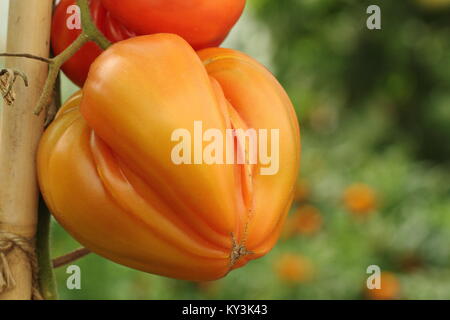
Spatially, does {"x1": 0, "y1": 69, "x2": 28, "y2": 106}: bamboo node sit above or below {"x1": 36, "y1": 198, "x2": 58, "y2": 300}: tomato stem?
above

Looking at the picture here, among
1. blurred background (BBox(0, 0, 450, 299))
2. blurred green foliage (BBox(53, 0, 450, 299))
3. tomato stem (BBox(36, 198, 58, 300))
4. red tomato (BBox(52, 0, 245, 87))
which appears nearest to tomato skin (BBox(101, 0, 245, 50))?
red tomato (BBox(52, 0, 245, 87))

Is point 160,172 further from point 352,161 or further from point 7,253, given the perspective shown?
point 352,161

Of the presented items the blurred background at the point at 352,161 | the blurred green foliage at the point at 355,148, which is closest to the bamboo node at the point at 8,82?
the blurred background at the point at 352,161

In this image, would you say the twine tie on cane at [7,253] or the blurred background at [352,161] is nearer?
the twine tie on cane at [7,253]

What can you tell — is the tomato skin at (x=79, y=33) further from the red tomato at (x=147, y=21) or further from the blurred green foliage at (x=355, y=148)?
the blurred green foliage at (x=355, y=148)

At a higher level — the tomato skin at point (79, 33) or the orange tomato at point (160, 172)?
the tomato skin at point (79, 33)

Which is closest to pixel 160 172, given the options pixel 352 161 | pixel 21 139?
pixel 21 139

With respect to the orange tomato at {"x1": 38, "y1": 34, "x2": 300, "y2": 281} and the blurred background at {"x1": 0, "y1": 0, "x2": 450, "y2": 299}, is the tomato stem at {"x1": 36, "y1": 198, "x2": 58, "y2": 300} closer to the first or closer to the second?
the orange tomato at {"x1": 38, "y1": 34, "x2": 300, "y2": 281}
